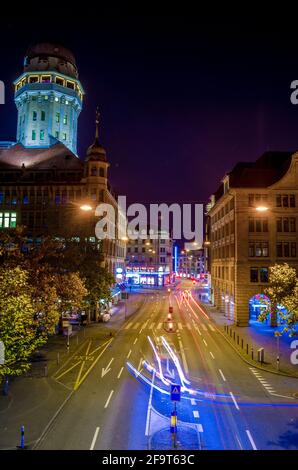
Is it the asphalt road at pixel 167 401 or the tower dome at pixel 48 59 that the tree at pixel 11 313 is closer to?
the asphalt road at pixel 167 401

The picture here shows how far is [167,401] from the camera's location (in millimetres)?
21219

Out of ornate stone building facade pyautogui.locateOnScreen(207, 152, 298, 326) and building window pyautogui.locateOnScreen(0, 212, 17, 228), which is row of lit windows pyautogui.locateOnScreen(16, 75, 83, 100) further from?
ornate stone building facade pyautogui.locateOnScreen(207, 152, 298, 326)

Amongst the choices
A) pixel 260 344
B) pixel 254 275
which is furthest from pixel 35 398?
pixel 254 275

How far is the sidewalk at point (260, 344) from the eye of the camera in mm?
28469

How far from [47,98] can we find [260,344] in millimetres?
68536

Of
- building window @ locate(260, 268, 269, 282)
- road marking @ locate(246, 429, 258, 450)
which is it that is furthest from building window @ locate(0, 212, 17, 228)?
road marking @ locate(246, 429, 258, 450)

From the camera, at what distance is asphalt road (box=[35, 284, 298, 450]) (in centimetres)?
1620

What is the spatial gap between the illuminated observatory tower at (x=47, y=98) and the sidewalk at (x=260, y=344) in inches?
2086

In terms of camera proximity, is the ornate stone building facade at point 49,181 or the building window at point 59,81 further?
the building window at point 59,81

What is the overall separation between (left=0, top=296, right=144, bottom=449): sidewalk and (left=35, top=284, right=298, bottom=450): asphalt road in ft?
1.96

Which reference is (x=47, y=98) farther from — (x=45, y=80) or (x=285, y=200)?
(x=285, y=200)

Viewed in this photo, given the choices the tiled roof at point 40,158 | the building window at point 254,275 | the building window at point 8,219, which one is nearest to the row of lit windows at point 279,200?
the building window at point 254,275
